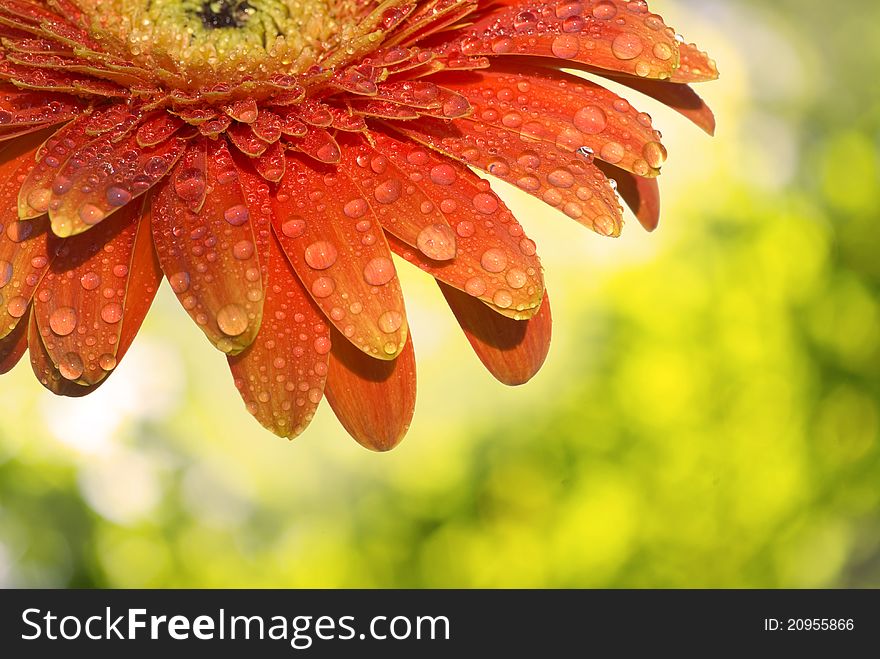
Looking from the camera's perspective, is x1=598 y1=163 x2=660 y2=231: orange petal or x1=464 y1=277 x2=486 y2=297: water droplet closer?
x1=464 y1=277 x2=486 y2=297: water droplet

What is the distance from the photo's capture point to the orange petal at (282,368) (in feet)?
1.30

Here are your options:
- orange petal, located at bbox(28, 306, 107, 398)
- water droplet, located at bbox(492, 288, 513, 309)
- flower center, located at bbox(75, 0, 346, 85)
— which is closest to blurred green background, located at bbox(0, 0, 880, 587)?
flower center, located at bbox(75, 0, 346, 85)

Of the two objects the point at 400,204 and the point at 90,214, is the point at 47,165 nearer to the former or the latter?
the point at 90,214

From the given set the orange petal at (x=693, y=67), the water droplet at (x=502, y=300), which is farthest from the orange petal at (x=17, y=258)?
the orange petal at (x=693, y=67)

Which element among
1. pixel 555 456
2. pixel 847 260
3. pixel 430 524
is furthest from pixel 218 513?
pixel 847 260

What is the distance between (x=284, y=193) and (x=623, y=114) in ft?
0.57

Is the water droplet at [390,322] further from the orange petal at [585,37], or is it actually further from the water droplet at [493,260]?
the orange petal at [585,37]

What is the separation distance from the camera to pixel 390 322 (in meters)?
0.39

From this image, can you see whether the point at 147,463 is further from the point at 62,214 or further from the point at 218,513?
the point at 62,214

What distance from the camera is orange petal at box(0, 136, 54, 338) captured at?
1.31 feet

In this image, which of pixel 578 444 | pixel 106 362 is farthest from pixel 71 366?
pixel 578 444

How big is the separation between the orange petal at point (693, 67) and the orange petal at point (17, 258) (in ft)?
1.03

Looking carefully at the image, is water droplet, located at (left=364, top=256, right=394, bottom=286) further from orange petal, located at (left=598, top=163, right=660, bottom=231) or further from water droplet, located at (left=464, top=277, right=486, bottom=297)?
orange petal, located at (left=598, top=163, right=660, bottom=231)

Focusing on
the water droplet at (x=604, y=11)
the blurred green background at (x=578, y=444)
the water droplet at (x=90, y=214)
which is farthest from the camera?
the blurred green background at (x=578, y=444)
